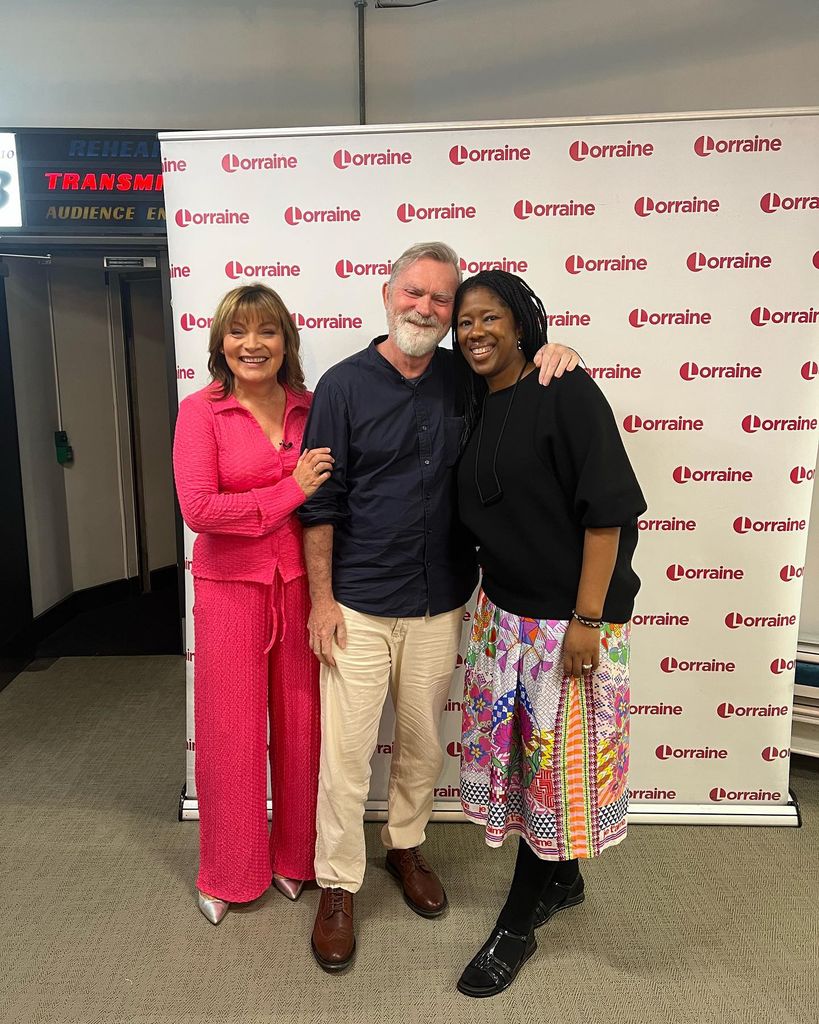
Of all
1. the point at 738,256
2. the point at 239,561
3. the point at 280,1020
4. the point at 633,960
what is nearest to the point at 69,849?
the point at 280,1020

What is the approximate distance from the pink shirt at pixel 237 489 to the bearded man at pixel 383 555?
0.31 feet

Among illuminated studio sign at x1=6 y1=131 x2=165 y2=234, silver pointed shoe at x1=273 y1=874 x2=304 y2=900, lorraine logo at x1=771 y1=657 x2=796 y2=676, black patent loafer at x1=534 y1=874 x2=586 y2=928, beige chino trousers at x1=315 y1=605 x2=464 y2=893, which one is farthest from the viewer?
illuminated studio sign at x1=6 y1=131 x2=165 y2=234

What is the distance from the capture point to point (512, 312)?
1.60m

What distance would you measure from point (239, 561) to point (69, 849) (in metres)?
1.22

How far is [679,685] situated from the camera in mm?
2422

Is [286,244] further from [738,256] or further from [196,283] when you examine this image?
[738,256]

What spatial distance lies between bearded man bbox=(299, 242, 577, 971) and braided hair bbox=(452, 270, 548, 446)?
45 mm

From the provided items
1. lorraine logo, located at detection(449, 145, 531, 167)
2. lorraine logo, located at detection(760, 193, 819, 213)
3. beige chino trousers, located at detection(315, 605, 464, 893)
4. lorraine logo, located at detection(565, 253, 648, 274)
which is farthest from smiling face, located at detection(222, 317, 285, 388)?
lorraine logo, located at detection(760, 193, 819, 213)

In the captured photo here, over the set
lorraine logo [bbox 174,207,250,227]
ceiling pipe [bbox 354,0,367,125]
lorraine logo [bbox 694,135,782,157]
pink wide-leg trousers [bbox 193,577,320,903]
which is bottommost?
pink wide-leg trousers [bbox 193,577,320,903]

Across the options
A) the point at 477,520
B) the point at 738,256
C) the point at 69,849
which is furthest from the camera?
the point at 69,849

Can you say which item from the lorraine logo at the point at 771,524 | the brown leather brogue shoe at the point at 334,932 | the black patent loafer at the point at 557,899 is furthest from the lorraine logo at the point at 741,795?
the brown leather brogue shoe at the point at 334,932

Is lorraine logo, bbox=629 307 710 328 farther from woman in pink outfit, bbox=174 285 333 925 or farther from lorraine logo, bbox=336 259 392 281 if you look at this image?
woman in pink outfit, bbox=174 285 333 925

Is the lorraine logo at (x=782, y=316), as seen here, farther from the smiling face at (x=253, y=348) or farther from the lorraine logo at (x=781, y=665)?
the smiling face at (x=253, y=348)

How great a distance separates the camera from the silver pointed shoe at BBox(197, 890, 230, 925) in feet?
6.56
